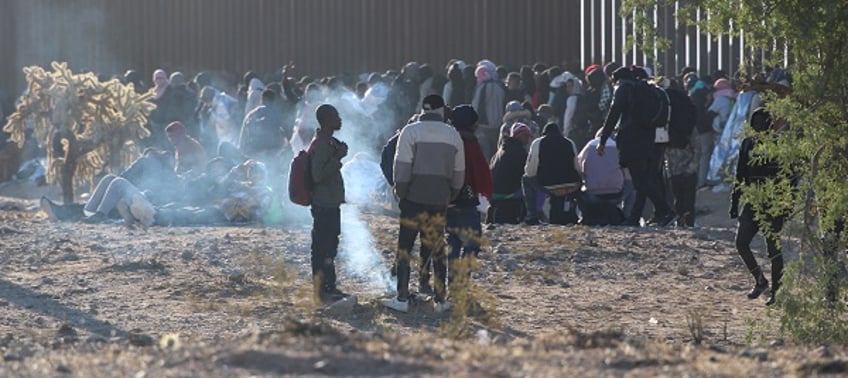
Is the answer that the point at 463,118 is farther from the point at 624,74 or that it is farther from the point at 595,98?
the point at 595,98

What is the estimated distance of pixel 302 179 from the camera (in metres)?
12.1

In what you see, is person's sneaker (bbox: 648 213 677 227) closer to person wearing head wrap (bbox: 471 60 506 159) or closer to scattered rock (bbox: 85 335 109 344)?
person wearing head wrap (bbox: 471 60 506 159)

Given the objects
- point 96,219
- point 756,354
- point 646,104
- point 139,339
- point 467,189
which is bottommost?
point 96,219

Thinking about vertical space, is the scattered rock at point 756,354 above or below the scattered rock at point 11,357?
below

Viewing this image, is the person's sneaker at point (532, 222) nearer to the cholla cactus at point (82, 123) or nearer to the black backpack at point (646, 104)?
the black backpack at point (646, 104)

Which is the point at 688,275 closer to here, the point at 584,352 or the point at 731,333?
the point at 731,333

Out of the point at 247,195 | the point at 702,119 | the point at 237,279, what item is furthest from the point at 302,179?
the point at 702,119

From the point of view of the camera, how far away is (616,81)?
1620 centimetres

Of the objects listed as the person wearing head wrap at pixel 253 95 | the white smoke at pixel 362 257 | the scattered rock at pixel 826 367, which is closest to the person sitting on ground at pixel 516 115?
the white smoke at pixel 362 257

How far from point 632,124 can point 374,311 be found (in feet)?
16.2

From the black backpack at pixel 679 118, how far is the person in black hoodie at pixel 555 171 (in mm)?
945

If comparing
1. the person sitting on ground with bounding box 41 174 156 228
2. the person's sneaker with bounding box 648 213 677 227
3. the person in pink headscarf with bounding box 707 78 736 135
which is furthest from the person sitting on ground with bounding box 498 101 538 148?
the person sitting on ground with bounding box 41 174 156 228

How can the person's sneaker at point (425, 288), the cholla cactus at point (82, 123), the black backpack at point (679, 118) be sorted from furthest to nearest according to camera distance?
the cholla cactus at point (82, 123) < the black backpack at point (679, 118) < the person's sneaker at point (425, 288)

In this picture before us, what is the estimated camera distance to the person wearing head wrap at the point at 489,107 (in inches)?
826
